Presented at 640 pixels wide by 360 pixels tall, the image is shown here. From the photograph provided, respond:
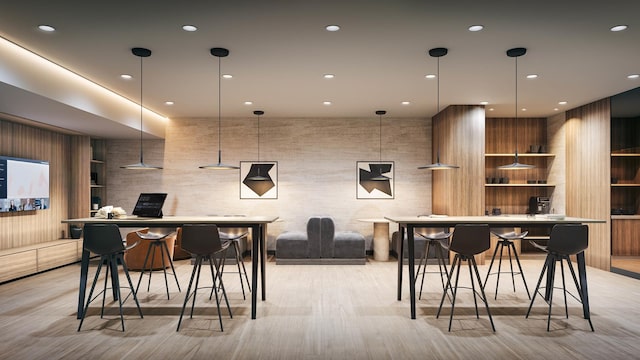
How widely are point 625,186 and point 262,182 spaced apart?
21.7 feet

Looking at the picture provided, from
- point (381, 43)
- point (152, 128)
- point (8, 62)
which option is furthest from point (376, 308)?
point (152, 128)

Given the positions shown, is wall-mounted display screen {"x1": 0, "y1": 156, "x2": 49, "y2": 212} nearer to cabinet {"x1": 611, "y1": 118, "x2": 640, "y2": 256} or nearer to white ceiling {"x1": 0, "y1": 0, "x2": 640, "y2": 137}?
white ceiling {"x1": 0, "y1": 0, "x2": 640, "y2": 137}

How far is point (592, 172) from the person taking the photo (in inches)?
266

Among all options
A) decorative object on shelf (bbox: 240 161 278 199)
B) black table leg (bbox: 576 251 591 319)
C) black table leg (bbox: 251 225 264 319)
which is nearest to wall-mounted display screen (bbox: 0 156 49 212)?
decorative object on shelf (bbox: 240 161 278 199)

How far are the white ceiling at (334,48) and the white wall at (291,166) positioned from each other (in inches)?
61.6

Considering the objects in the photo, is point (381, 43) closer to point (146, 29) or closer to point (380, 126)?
point (146, 29)

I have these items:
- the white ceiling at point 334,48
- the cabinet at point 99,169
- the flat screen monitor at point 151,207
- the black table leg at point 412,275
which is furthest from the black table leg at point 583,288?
the cabinet at point 99,169

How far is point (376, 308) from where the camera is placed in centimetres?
436

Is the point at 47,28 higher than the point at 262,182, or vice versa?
the point at 47,28

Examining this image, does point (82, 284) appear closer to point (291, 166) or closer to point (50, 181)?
point (50, 181)

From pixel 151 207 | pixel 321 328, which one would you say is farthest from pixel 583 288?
pixel 151 207

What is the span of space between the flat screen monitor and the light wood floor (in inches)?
40.2

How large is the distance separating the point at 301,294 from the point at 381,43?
10.1 feet

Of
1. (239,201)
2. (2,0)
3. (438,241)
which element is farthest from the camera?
(239,201)
